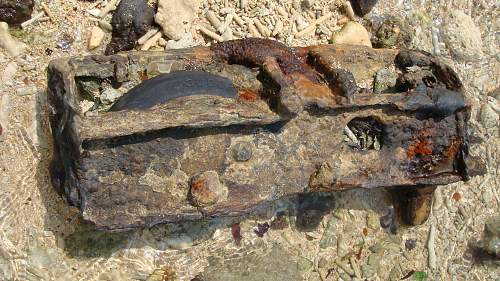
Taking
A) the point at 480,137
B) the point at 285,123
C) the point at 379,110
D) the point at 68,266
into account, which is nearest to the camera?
the point at 285,123

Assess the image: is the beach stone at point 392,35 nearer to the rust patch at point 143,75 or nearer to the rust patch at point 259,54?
the rust patch at point 259,54

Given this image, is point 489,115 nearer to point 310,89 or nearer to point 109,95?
point 310,89

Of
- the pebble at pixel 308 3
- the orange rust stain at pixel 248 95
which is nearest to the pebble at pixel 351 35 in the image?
the pebble at pixel 308 3

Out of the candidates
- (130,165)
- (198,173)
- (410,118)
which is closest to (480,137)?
(410,118)

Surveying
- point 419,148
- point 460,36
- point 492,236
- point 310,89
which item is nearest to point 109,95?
point 310,89

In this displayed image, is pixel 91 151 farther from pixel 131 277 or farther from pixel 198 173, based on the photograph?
pixel 131 277
